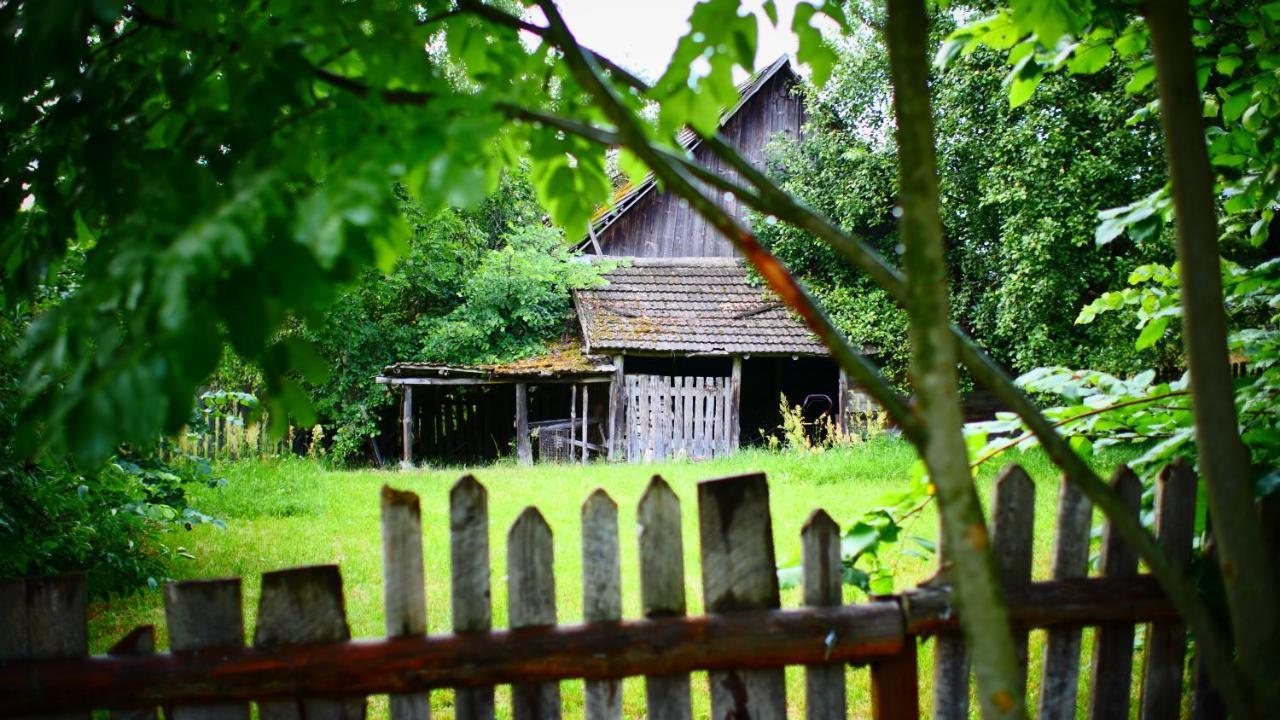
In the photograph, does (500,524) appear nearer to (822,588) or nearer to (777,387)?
(822,588)

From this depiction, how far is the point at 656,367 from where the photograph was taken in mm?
18297

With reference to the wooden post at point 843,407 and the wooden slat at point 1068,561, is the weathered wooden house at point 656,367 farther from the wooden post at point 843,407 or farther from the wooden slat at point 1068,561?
the wooden slat at point 1068,561

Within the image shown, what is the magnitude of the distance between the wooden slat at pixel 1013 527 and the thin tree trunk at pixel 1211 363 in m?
0.52

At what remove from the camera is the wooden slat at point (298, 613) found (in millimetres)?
1639

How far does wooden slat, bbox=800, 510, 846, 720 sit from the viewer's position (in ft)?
5.83

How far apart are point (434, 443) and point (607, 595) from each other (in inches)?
722

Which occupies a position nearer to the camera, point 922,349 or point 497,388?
point 922,349

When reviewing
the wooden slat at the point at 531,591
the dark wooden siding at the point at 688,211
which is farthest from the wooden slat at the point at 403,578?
the dark wooden siding at the point at 688,211

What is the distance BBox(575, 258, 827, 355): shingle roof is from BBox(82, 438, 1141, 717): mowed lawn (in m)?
3.86

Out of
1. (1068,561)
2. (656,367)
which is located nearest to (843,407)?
(656,367)

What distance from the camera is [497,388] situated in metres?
20.0

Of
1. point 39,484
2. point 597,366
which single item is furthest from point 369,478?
point 39,484

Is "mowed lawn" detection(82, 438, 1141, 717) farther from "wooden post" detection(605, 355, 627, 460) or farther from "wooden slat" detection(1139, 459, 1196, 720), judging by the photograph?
"wooden post" detection(605, 355, 627, 460)

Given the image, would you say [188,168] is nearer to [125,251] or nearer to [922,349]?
[125,251]
